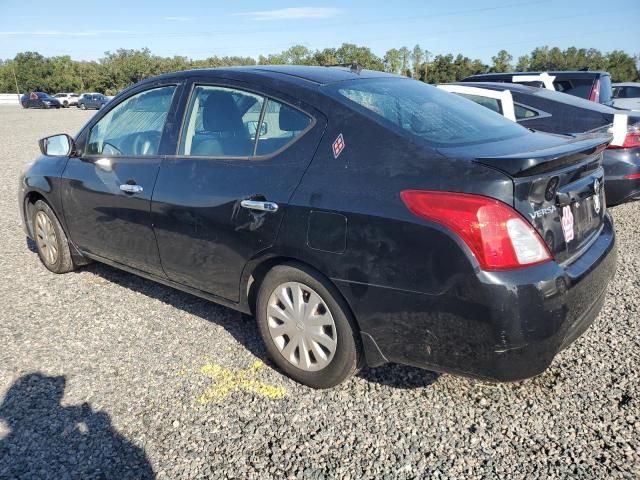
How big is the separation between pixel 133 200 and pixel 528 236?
8.15 feet

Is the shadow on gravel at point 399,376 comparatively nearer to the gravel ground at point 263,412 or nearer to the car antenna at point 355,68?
the gravel ground at point 263,412

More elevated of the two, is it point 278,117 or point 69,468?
point 278,117

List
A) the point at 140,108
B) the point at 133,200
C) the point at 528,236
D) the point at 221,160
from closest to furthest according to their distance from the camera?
A: 1. the point at 528,236
2. the point at 221,160
3. the point at 133,200
4. the point at 140,108

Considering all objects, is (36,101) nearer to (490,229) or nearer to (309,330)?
(309,330)

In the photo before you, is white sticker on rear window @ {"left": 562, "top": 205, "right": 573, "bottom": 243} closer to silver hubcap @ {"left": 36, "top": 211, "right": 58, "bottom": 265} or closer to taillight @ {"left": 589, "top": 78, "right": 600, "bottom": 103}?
silver hubcap @ {"left": 36, "top": 211, "right": 58, "bottom": 265}

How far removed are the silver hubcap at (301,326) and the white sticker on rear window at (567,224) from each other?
116 cm

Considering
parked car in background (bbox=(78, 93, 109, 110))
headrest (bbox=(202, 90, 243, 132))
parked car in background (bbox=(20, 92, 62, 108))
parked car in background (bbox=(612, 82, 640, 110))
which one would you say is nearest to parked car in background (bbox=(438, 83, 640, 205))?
headrest (bbox=(202, 90, 243, 132))

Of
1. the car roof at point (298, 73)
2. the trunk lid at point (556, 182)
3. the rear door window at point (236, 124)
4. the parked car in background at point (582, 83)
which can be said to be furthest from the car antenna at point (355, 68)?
the parked car in background at point (582, 83)

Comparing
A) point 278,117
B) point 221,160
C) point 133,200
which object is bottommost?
point 133,200

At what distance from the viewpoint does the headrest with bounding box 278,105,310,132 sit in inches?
107

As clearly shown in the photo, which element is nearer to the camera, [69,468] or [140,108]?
[69,468]

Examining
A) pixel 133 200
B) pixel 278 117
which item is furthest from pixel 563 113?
pixel 133 200

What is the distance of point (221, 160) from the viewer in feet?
9.91

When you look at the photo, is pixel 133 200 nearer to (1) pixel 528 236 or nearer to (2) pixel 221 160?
(2) pixel 221 160
